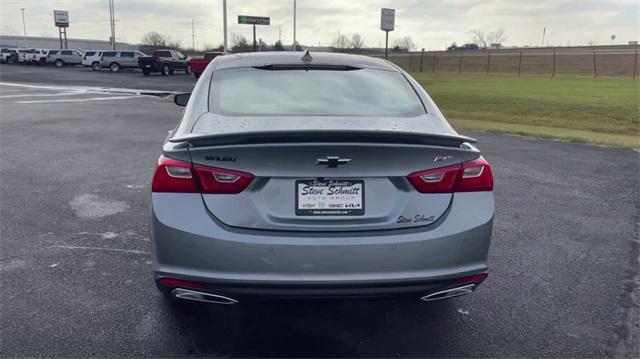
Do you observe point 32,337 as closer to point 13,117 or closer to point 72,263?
point 72,263

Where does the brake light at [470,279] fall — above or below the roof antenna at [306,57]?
below

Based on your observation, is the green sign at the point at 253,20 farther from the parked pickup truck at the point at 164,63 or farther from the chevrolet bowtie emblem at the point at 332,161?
the chevrolet bowtie emblem at the point at 332,161

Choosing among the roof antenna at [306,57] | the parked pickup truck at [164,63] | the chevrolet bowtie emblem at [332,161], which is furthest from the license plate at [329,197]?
the parked pickup truck at [164,63]

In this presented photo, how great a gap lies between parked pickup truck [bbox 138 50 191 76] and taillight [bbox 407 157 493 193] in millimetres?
37800

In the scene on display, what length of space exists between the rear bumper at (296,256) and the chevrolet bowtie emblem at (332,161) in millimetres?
334

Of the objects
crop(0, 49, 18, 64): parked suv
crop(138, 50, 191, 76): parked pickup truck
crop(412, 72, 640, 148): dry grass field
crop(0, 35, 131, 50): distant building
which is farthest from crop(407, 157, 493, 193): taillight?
crop(0, 35, 131, 50): distant building

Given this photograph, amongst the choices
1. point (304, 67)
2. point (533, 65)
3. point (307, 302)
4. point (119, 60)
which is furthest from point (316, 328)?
point (533, 65)

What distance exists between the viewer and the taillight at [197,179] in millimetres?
2627

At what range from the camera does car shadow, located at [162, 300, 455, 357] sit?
3.07 meters

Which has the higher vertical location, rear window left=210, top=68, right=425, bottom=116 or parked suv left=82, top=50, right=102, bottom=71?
parked suv left=82, top=50, right=102, bottom=71

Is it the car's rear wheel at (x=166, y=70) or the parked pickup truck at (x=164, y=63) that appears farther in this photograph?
the car's rear wheel at (x=166, y=70)

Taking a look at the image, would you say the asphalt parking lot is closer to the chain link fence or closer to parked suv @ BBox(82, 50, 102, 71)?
parked suv @ BBox(82, 50, 102, 71)

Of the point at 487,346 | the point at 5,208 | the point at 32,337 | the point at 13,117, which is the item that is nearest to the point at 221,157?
the point at 32,337

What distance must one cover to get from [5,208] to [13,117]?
9154 millimetres
